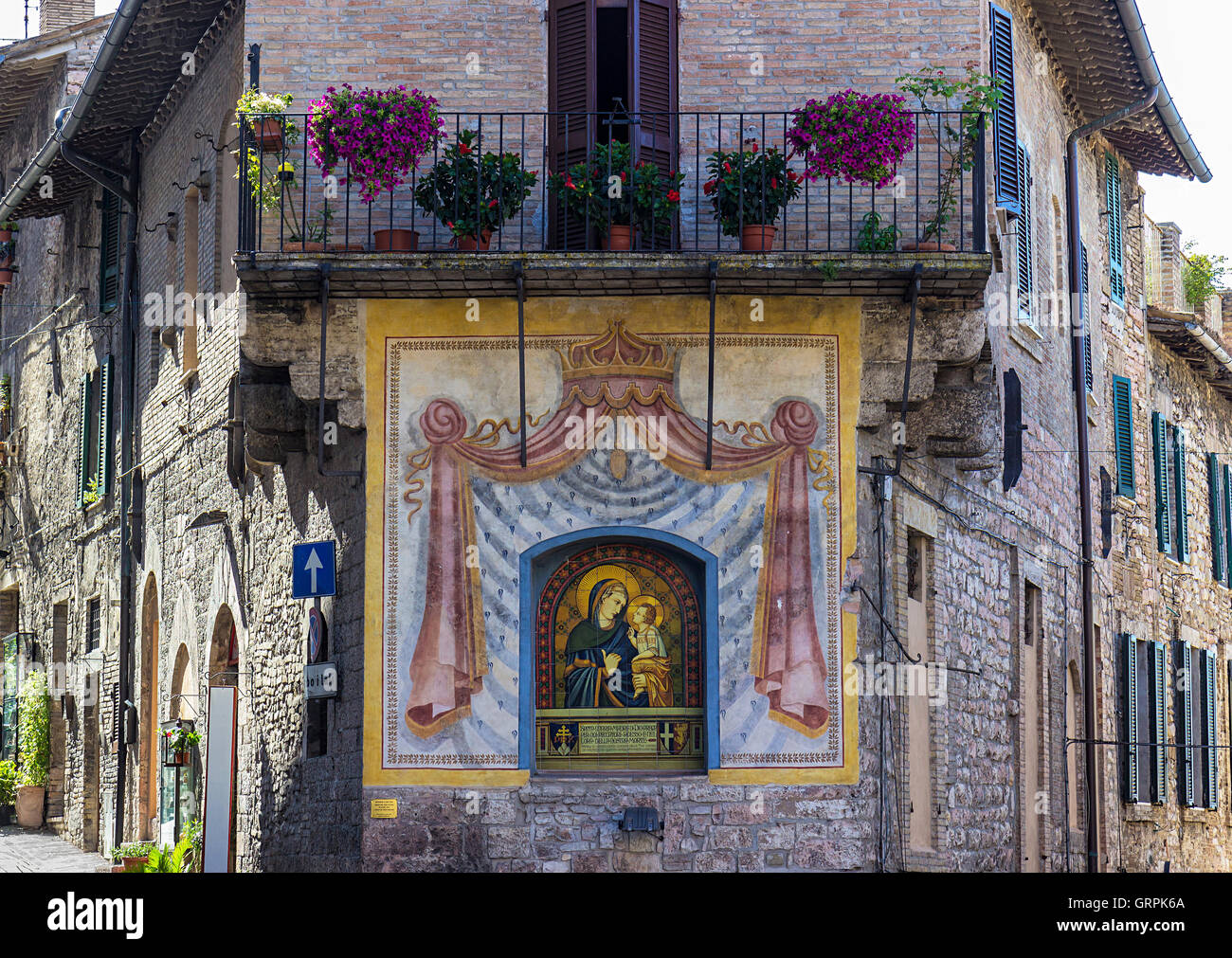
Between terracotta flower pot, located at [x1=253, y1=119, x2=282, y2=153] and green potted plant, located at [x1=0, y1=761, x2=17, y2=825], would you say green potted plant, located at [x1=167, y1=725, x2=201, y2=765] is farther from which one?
green potted plant, located at [x1=0, y1=761, x2=17, y2=825]

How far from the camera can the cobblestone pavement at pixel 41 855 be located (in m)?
17.5

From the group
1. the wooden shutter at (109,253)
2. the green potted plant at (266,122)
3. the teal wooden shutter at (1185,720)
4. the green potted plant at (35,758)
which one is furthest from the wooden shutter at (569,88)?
the green potted plant at (35,758)

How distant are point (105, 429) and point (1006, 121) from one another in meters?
9.59

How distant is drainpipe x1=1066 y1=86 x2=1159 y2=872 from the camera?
701 inches

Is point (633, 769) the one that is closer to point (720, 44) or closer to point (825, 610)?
point (825, 610)

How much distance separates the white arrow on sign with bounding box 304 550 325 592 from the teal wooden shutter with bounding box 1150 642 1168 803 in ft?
35.9

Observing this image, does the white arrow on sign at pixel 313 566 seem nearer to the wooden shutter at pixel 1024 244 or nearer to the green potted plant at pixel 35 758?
the wooden shutter at pixel 1024 244

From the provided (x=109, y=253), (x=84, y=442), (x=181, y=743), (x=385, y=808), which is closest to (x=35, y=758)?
(x=84, y=442)

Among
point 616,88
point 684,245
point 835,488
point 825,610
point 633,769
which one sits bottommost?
point 633,769

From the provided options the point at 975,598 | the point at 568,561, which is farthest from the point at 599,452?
the point at 975,598

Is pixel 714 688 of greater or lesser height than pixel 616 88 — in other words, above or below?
below

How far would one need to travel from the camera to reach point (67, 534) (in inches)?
840

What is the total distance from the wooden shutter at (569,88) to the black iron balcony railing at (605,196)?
0.06ft

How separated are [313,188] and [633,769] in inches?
170
